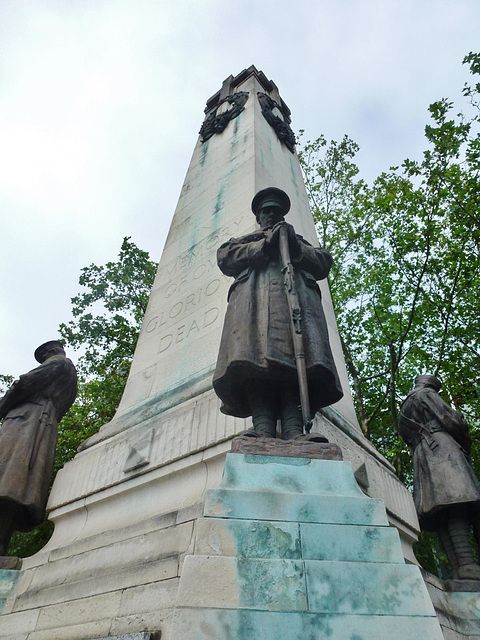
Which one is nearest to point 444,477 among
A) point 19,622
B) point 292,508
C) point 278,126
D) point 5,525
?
point 292,508

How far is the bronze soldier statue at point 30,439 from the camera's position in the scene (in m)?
5.07

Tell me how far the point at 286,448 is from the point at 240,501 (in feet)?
1.80

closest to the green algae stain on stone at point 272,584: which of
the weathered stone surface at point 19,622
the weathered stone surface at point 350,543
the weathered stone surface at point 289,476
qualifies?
the weathered stone surface at point 350,543

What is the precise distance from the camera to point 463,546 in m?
4.67

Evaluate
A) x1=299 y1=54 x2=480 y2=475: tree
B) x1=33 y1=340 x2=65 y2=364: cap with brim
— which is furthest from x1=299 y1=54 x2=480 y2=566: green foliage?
x1=33 y1=340 x2=65 y2=364: cap with brim

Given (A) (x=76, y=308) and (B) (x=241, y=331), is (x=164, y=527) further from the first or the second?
(A) (x=76, y=308)

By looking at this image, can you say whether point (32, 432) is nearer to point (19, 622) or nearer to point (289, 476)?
point (19, 622)

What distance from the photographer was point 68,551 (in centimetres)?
446

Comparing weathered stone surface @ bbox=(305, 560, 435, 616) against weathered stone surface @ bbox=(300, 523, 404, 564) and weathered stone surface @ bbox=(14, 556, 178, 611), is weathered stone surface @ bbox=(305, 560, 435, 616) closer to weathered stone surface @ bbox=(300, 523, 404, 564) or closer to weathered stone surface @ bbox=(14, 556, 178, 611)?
weathered stone surface @ bbox=(300, 523, 404, 564)

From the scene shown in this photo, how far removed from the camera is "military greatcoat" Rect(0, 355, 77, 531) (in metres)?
5.12

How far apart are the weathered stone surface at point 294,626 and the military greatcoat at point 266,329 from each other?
5.48ft

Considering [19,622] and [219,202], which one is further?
[219,202]

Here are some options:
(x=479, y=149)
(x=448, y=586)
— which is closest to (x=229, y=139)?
(x=479, y=149)

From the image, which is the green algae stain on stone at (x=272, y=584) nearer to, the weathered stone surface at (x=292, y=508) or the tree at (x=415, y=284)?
the weathered stone surface at (x=292, y=508)
